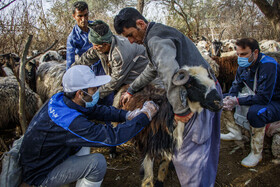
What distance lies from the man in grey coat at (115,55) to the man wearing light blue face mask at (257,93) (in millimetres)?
1465

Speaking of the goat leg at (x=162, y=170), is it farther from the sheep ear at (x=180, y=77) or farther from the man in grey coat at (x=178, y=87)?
the sheep ear at (x=180, y=77)

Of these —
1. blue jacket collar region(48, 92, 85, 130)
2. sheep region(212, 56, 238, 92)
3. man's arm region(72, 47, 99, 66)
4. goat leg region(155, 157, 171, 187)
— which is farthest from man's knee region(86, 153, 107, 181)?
sheep region(212, 56, 238, 92)

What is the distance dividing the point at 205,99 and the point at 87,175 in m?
1.39

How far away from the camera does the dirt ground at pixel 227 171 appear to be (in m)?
2.72

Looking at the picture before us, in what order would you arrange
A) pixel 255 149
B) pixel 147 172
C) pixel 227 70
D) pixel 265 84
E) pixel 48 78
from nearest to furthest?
pixel 147 172 → pixel 265 84 → pixel 255 149 → pixel 48 78 → pixel 227 70

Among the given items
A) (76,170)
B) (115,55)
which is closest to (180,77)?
(76,170)

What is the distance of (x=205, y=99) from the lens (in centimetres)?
162

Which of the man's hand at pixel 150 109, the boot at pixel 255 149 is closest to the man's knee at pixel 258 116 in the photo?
the boot at pixel 255 149

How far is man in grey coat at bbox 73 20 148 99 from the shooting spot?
2.73 metres

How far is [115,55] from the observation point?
2.79 m

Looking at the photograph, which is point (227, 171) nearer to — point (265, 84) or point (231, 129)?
point (231, 129)

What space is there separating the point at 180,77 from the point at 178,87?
86 millimetres

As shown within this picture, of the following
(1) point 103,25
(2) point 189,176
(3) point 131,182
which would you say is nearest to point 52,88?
(1) point 103,25

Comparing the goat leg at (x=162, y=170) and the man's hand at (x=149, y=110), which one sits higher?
the man's hand at (x=149, y=110)
